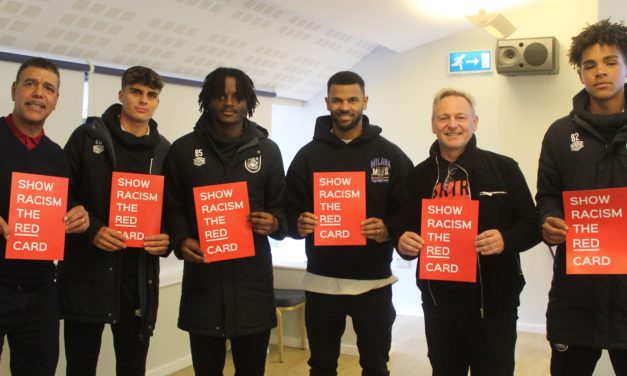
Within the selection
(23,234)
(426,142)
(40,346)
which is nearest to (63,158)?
(23,234)

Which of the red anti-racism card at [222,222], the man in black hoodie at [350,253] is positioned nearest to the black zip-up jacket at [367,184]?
the man in black hoodie at [350,253]

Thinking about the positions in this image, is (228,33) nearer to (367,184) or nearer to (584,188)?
(367,184)

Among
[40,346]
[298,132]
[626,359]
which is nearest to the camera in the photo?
[626,359]

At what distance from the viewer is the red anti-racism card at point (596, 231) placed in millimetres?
1780

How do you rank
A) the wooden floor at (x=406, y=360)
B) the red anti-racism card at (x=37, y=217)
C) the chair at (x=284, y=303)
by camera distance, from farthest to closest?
the chair at (x=284, y=303)
the wooden floor at (x=406, y=360)
the red anti-racism card at (x=37, y=217)

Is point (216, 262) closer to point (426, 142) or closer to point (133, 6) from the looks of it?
point (133, 6)

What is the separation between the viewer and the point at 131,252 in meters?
2.18

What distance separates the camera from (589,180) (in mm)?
1817

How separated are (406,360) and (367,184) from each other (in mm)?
2261

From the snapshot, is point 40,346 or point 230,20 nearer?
point 40,346

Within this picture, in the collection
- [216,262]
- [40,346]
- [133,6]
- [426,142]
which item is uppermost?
[133,6]

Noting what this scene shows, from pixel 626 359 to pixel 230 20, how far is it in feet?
9.29

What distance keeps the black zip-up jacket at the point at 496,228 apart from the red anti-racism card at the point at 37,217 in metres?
1.25

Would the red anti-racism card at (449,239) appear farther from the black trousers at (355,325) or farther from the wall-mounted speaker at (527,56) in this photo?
the wall-mounted speaker at (527,56)
